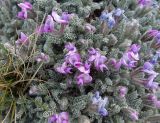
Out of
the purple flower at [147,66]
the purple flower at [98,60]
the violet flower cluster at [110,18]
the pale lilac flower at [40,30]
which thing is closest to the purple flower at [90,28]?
the violet flower cluster at [110,18]

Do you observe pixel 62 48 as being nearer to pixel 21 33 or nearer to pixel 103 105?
pixel 21 33

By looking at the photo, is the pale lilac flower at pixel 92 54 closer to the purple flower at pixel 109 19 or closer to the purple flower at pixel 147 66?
the purple flower at pixel 109 19

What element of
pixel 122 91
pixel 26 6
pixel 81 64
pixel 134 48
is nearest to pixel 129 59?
pixel 134 48

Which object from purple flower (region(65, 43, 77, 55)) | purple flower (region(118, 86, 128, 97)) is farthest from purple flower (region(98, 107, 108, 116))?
purple flower (region(65, 43, 77, 55))

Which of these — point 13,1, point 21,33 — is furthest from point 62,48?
point 13,1

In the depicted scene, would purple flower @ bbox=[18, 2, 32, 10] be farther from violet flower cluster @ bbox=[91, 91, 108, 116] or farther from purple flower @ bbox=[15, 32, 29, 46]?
violet flower cluster @ bbox=[91, 91, 108, 116]

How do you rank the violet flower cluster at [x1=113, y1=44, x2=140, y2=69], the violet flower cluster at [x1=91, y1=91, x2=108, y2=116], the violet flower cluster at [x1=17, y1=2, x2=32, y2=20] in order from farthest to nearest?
the violet flower cluster at [x1=17, y1=2, x2=32, y2=20]
the violet flower cluster at [x1=113, y1=44, x2=140, y2=69]
the violet flower cluster at [x1=91, y1=91, x2=108, y2=116]
